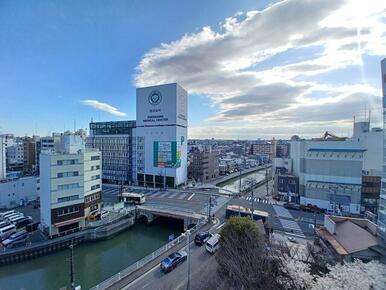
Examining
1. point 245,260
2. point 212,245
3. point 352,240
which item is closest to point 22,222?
point 212,245

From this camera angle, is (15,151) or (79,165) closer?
(79,165)

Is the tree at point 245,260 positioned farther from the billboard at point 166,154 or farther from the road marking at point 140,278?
the billboard at point 166,154

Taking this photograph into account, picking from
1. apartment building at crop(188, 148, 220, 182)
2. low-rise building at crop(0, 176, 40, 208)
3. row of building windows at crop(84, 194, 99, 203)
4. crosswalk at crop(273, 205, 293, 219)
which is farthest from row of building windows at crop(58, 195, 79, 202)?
apartment building at crop(188, 148, 220, 182)

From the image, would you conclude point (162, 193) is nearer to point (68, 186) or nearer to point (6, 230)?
point (68, 186)

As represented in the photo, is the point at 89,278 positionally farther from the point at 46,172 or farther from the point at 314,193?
the point at 314,193

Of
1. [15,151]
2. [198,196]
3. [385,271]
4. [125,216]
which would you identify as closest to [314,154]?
[198,196]
